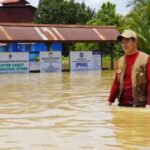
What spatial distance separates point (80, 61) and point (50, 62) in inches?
93.2

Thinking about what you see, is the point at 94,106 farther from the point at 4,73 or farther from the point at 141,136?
the point at 4,73

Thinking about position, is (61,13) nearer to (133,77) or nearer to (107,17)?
(107,17)

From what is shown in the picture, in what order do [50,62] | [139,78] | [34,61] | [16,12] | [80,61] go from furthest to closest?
[16,12]
[80,61]
[50,62]
[34,61]
[139,78]

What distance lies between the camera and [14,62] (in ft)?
111

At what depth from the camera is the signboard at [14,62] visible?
33.4 metres

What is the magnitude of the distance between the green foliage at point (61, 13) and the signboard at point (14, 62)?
2745 centimetres

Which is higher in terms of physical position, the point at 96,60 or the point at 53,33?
the point at 53,33

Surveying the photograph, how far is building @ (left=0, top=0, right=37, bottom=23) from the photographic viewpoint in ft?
274

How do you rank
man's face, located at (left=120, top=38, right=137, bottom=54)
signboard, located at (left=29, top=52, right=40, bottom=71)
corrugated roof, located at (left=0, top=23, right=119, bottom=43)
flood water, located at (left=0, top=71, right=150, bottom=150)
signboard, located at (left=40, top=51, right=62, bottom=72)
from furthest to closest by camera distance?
corrugated roof, located at (left=0, top=23, right=119, bottom=43), signboard, located at (left=40, top=51, right=62, bottom=72), signboard, located at (left=29, top=52, right=40, bottom=71), man's face, located at (left=120, top=38, right=137, bottom=54), flood water, located at (left=0, top=71, right=150, bottom=150)

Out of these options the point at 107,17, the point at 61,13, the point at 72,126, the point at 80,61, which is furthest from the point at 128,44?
the point at 61,13

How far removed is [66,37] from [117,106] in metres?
27.5

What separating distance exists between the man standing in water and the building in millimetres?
74549

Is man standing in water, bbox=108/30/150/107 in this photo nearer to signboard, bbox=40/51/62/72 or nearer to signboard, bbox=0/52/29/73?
signboard, bbox=0/52/29/73

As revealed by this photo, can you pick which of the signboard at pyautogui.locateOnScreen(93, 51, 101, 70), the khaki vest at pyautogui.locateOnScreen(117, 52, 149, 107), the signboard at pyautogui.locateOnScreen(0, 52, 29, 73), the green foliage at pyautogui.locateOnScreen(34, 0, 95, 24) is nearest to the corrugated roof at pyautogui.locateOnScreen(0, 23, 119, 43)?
the signboard at pyautogui.locateOnScreen(0, 52, 29, 73)
